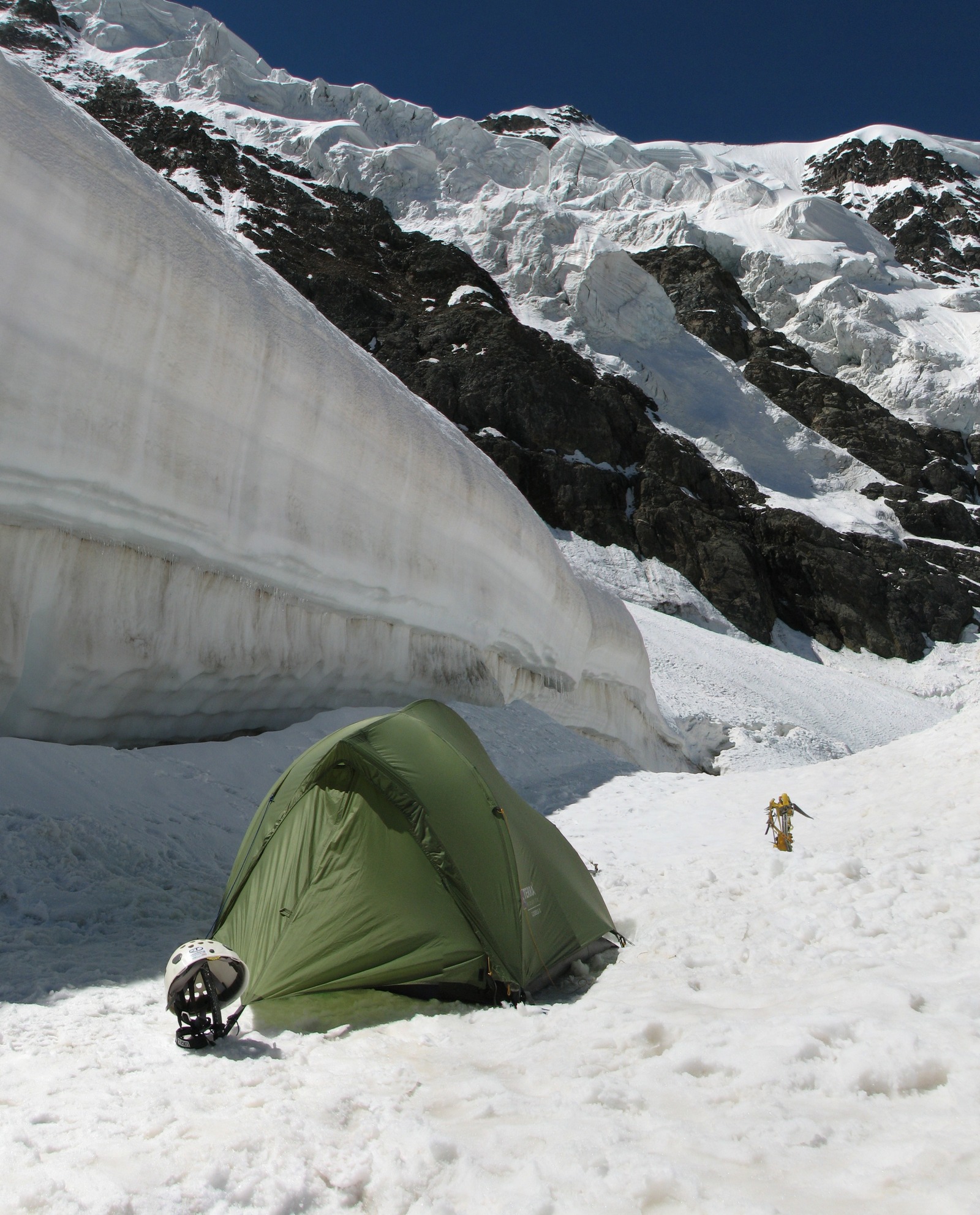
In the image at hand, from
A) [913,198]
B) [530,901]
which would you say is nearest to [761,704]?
[530,901]

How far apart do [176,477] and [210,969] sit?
455 centimetres

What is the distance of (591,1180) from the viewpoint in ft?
6.34

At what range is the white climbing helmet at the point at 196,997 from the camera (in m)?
2.80

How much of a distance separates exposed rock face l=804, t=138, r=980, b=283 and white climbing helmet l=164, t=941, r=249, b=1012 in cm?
7626

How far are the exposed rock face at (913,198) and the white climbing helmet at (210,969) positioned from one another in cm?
7626

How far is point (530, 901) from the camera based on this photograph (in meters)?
A: 3.85

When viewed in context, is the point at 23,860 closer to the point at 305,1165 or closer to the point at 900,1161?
the point at 305,1165

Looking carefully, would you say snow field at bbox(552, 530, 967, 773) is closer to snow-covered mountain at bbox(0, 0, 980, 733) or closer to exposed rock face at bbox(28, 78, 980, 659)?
snow-covered mountain at bbox(0, 0, 980, 733)

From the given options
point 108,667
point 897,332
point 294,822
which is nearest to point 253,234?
point 897,332

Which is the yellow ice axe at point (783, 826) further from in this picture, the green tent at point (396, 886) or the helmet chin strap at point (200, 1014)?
the helmet chin strap at point (200, 1014)

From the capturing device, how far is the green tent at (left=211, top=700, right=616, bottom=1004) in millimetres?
3418

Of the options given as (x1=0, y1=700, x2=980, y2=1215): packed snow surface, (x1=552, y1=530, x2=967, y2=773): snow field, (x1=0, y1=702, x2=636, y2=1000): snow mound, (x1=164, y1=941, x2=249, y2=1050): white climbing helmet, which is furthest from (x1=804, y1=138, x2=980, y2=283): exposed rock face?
(x1=164, y1=941, x2=249, y2=1050): white climbing helmet

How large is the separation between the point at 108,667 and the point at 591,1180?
554cm

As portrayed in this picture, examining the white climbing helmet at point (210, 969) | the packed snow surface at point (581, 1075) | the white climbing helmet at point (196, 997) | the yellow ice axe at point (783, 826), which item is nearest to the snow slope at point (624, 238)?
the yellow ice axe at point (783, 826)
